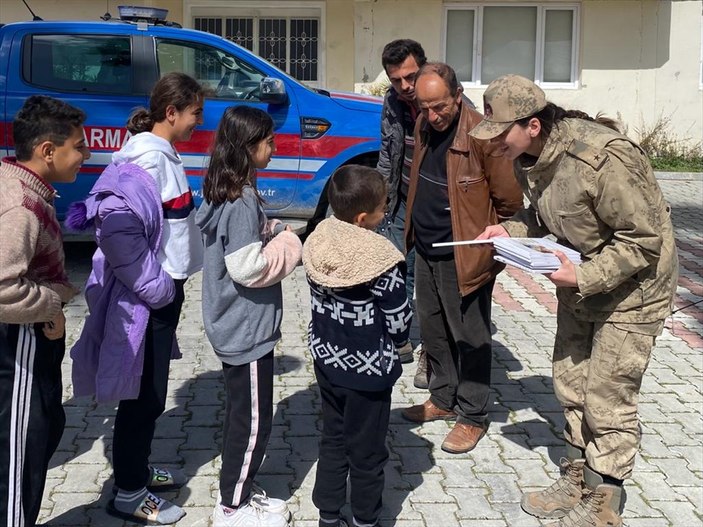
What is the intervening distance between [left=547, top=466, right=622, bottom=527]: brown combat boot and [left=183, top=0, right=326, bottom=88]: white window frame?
11.6 meters

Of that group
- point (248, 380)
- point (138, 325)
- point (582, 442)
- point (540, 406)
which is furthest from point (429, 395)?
point (138, 325)

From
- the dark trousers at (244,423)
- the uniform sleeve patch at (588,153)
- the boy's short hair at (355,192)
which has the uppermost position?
the uniform sleeve patch at (588,153)

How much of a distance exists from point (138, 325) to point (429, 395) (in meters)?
2.24

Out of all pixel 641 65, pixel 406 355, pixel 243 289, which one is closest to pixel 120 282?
pixel 243 289

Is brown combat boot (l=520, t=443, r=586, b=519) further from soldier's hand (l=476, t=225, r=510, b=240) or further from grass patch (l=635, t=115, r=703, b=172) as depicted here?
grass patch (l=635, t=115, r=703, b=172)

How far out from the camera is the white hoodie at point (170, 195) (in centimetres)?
363

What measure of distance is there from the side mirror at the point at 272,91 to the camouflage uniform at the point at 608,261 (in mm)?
4467

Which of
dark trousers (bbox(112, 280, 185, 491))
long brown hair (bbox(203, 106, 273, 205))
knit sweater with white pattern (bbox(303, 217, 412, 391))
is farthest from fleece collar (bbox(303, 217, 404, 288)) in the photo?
dark trousers (bbox(112, 280, 185, 491))

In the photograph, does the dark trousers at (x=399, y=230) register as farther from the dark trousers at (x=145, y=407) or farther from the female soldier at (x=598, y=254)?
the dark trousers at (x=145, y=407)

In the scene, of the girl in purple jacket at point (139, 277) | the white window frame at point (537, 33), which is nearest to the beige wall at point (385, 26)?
the white window frame at point (537, 33)

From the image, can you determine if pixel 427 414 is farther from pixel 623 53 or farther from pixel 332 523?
pixel 623 53

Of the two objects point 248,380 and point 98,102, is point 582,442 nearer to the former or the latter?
point 248,380

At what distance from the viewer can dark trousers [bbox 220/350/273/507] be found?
12.0 ft

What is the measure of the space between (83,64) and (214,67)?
1198 millimetres
